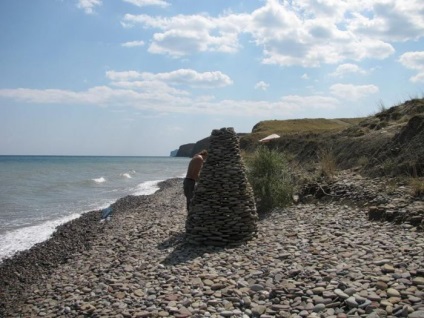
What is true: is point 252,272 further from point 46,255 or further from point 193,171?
point 46,255

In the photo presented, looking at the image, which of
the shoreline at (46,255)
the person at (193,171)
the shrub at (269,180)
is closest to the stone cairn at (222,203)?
the person at (193,171)

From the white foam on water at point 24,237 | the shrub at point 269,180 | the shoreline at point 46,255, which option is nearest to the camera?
the shoreline at point 46,255

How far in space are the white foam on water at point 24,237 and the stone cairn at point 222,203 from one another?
703 cm

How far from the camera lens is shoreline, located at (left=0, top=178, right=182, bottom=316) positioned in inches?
431

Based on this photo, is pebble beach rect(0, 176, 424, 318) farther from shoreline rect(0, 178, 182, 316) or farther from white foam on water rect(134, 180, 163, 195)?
white foam on water rect(134, 180, 163, 195)

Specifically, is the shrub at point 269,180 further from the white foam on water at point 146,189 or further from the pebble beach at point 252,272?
the white foam on water at point 146,189

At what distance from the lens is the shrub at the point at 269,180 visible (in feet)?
48.1

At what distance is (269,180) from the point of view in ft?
49.0

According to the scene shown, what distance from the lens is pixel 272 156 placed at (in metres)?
15.6

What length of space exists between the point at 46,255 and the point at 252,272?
27.5 ft

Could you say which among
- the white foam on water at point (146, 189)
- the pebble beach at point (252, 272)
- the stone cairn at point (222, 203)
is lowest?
the white foam on water at point (146, 189)

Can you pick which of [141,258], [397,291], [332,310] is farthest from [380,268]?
[141,258]

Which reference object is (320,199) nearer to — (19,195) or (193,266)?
(193,266)

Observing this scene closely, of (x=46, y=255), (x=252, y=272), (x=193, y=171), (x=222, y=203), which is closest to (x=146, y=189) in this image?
(x=46, y=255)
